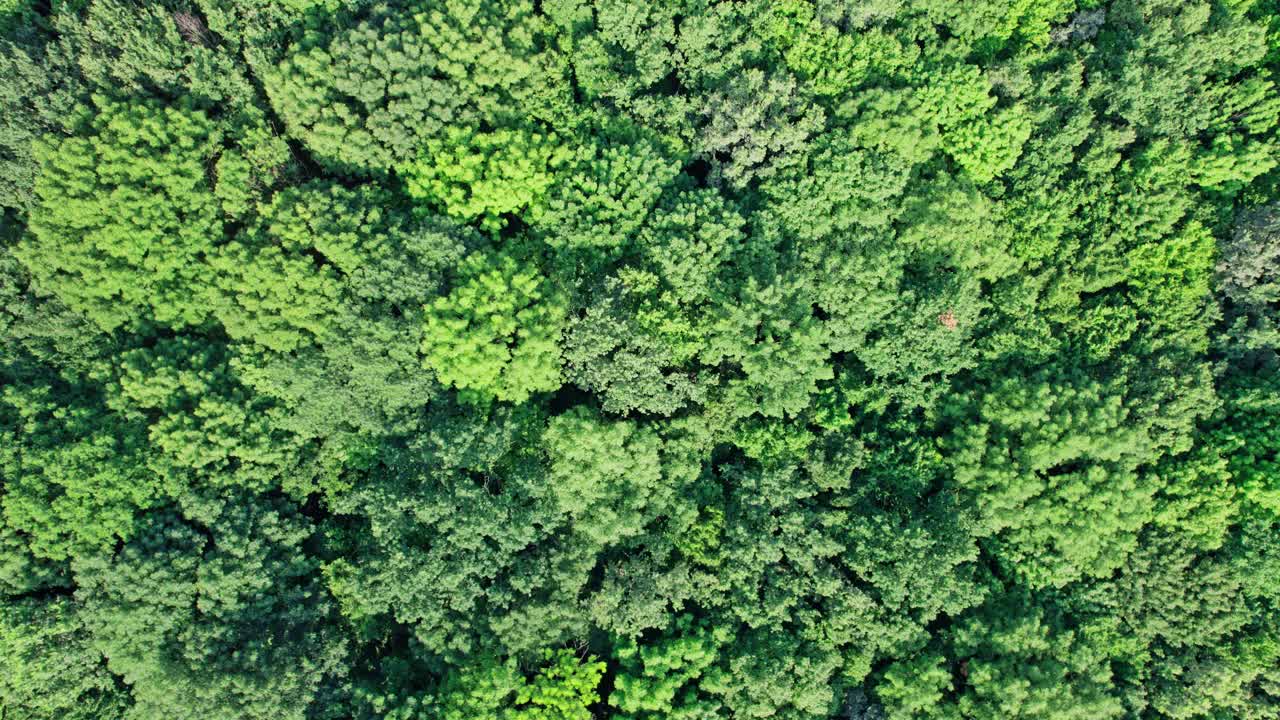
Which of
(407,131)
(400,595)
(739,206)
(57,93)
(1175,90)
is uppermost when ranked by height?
(1175,90)

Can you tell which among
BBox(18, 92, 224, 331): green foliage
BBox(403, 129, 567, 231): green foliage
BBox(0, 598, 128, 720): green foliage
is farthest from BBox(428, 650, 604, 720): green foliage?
BBox(18, 92, 224, 331): green foliage

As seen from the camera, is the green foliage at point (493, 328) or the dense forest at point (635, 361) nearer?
the green foliage at point (493, 328)

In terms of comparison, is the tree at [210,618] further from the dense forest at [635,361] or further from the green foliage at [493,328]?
the green foliage at [493,328]

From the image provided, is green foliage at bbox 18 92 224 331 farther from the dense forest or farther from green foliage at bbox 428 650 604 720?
green foliage at bbox 428 650 604 720

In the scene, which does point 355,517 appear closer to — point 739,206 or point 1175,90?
point 739,206

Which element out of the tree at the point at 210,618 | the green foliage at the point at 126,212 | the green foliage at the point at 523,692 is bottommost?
the tree at the point at 210,618

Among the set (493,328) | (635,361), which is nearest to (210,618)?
(493,328)

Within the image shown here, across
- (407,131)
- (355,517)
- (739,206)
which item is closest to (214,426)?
(355,517)

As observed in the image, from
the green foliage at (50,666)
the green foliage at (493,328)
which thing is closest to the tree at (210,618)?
the green foliage at (50,666)
